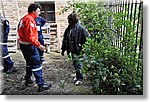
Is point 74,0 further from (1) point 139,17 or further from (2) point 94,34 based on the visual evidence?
(1) point 139,17

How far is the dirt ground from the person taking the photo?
2.62 m

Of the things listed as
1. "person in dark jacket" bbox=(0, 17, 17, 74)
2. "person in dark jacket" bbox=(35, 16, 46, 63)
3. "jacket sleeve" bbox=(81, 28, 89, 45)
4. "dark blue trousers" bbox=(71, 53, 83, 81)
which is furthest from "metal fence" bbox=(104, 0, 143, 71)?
"person in dark jacket" bbox=(0, 17, 17, 74)

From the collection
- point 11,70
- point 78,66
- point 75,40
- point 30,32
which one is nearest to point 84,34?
point 75,40

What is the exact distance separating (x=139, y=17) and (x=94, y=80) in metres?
0.55

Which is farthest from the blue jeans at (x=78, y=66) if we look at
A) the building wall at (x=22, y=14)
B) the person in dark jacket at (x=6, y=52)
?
the person in dark jacket at (x=6, y=52)

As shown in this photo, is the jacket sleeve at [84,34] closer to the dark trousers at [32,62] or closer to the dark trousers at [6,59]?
the dark trousers at [32,62]

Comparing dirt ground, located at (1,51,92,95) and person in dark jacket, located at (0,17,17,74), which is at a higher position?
person in dark jacket, located at (0,17,17,74)

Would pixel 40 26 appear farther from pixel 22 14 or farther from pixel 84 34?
pixel 84 34

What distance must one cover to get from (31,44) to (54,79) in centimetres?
31

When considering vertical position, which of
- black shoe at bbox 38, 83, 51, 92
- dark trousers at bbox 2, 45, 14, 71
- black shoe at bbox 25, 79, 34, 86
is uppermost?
dark trousers at bbox 2, 45, 14, 71

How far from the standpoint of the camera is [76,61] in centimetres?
261

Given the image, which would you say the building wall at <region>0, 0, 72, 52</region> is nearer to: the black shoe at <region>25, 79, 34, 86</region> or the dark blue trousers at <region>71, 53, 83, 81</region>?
the dark blue trousers at <region>71, 53, 83, 81</region>

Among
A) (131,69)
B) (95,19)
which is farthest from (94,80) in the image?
(95,19)

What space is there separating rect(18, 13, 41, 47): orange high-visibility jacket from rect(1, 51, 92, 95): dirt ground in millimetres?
152
